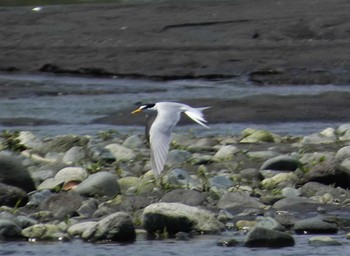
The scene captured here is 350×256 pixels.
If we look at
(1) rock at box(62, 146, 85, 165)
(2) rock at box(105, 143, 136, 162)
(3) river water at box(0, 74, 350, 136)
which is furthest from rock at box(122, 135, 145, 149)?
(3) river water at box(0, 74, 350, 136)

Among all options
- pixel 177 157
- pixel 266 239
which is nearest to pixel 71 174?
pixel 177 157

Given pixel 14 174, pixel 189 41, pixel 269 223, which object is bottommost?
pixel 189 41

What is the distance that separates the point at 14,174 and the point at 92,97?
839 cm

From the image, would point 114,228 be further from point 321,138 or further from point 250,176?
point 321,138

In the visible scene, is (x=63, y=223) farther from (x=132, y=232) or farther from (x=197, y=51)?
(x=197, y=51)

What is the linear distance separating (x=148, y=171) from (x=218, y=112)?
5.36 m

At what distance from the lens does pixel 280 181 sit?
34.7 ft

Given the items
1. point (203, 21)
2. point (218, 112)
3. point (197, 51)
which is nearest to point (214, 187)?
point (218, 112)

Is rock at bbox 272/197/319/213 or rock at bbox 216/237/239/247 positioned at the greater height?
→ rock at bbox 216/237/239/247

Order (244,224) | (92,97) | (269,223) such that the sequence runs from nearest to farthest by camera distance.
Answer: (269,223), (244,224), (92,97)

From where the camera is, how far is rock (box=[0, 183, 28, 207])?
9.94 m

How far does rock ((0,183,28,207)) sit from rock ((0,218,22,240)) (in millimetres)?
826

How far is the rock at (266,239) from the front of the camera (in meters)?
8.68

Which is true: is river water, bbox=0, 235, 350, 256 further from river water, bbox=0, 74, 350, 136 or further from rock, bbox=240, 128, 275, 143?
river water, bbox=0, 74, 350, 136
